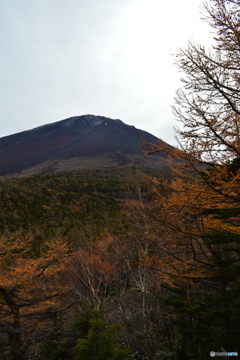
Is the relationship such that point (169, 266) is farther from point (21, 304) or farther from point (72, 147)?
point (72, 147)

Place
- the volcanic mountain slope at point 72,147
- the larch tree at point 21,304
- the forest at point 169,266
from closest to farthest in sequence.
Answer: the forest at point 169,266
the larch tree at point 21,304
the volcanic mountain slope at point 72,147

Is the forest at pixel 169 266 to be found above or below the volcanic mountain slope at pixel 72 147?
below

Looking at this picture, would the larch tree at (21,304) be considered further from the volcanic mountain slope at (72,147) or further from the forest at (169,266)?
the volcanic mountain slope at (72,147)

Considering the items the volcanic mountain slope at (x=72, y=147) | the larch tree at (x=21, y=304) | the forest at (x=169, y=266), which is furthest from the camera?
the volcanic mountain slope at (x=72, y=147)

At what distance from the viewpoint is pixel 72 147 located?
A: 80.2 m

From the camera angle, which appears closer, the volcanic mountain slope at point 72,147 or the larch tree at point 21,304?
the larch tree at point 21,304

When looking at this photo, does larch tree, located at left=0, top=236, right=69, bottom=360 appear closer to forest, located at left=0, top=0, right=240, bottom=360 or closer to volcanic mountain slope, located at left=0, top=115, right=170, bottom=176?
forest, located at left=0, top=0, right=240, bottom=360

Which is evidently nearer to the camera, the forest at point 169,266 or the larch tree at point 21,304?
the forest at point 169,266

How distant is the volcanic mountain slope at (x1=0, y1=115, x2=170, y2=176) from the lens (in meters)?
62.2

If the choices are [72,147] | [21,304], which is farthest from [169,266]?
[72,147]

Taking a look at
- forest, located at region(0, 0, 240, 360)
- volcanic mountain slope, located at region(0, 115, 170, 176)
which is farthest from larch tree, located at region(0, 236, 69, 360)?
volcanic mountain slope, located at region(0, 115, 170, 176)

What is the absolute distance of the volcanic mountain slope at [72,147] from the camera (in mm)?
62156

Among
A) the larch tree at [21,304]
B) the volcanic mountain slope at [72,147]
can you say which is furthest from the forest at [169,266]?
the volcanic mountain slope at [72,147]

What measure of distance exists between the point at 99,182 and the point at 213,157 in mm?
35583
